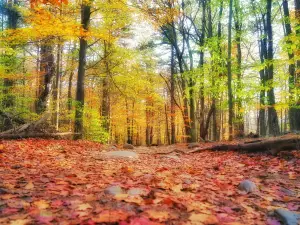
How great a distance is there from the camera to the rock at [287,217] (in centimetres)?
256

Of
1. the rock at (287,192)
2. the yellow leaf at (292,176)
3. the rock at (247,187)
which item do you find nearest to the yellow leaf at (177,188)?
the rock at (247,187)

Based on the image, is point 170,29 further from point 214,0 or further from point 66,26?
point 66,26

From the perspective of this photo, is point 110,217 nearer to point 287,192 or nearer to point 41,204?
point 41,204

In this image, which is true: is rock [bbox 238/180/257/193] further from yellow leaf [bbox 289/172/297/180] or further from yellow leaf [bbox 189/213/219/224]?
yellow leaf [bbox 189/213/219/224]

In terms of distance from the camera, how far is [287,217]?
2.63m

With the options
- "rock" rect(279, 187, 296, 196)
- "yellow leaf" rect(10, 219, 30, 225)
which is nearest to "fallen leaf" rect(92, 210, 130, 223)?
"yellow leaf" rect(10, 219, 30, 225)

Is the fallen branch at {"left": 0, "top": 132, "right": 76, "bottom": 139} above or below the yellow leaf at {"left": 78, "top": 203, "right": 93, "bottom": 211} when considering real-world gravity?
above

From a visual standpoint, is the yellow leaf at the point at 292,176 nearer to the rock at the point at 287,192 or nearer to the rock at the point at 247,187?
the rock at the point at 287,192

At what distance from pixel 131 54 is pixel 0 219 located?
15.4 metres

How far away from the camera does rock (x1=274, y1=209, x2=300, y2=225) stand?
256 cm

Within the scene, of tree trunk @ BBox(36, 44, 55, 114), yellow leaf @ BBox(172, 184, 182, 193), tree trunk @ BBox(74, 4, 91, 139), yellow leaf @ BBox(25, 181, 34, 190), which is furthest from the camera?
tree trunk @ BBox(36, 44, 55, 114)

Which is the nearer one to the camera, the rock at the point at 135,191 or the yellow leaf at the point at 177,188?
the rock at the point at 135,191

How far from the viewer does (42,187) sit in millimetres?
3291

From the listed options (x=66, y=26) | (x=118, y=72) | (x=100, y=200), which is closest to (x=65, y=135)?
(x=66, y=26)
